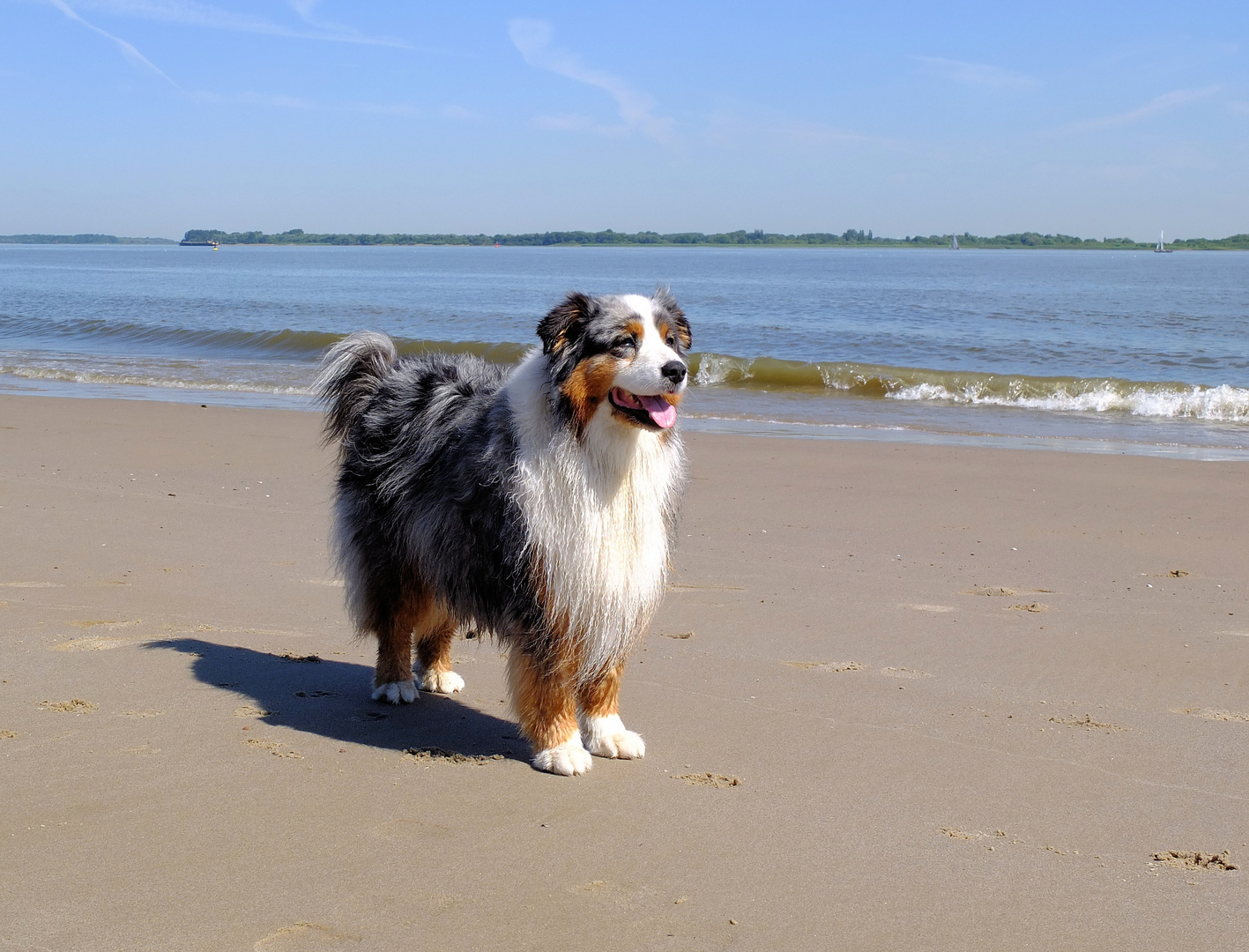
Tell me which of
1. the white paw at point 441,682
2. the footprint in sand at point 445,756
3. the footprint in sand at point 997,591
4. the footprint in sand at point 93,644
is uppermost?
the footprint in sand at point 93,644

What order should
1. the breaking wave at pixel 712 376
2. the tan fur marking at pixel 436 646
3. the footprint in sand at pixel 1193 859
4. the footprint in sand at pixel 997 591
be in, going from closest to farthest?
the footprint in sand at pixel 1193 859 → the tan fur marking at pixel 436 646 → the footprint in sand at pixel 997 591 → the breaking wave at pixel 712 376

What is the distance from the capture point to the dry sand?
3092 millimetres

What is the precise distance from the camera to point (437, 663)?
17.4ft

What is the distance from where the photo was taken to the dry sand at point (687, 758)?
3.09 metres

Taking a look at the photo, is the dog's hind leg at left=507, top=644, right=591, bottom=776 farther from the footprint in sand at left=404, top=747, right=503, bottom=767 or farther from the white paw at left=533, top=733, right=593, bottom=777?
the footprint in sand at left=404, top=747, right=503, bottom=767

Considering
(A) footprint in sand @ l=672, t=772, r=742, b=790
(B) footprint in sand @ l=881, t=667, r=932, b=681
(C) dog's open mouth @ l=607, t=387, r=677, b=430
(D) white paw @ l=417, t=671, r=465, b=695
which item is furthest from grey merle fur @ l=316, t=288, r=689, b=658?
(B) footprint in sand @ l=881, t=667, r=932, b=681

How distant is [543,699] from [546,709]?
0.04 meters

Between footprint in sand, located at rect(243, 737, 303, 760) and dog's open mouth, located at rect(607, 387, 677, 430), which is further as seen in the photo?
footprint in sand, located at rect(243, 737, 303, 760)

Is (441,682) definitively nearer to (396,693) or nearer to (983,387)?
(396,693)

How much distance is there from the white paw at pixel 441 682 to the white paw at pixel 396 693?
224mm

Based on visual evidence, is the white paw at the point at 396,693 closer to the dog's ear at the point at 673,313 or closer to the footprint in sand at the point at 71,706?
the footprint in sand at the point at 71,706

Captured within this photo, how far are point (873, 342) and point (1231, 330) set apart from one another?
417 inches

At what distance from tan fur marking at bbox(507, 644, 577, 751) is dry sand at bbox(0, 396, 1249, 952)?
6.4 inches

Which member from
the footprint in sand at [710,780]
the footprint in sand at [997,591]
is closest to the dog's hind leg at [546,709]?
the footprint in sand at [710,780]
